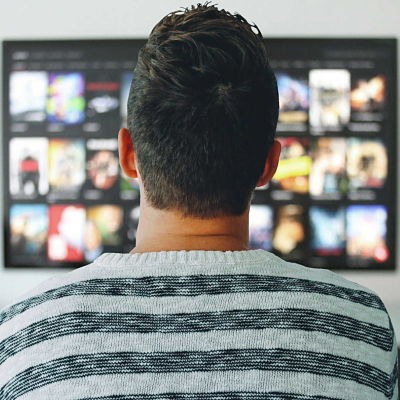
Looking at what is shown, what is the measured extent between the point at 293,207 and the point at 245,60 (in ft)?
6.71

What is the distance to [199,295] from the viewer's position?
0.70 m

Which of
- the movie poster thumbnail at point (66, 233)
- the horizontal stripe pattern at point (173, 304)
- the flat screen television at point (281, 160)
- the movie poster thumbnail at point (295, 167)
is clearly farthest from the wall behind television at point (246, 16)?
the horizontal stripe pattern at point (173, 304)

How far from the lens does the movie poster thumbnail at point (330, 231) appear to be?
2770 millimetres

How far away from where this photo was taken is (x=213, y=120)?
74 centimetres

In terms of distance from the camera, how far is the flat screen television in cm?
275

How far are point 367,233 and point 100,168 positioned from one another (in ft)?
3.76

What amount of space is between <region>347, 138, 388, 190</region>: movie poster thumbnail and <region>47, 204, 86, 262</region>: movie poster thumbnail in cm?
113

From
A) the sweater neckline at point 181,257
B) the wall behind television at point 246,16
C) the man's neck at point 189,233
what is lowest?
the sweater neckline at point 181,257

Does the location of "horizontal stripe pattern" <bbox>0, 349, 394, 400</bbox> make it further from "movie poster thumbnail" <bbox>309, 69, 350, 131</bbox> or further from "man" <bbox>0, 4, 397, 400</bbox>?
"movie poster thumbnail" <bbox>309, 69, 350, 131</bbox>

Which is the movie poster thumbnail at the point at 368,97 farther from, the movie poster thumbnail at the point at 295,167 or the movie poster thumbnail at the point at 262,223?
Answer: the movie poster thumbnail at the point at 262,223

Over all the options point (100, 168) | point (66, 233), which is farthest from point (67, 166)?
point (66, 233)

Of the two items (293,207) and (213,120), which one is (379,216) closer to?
(293,207)

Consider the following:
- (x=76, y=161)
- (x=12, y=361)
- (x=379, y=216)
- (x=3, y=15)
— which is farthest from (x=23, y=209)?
(x=12, y=361)

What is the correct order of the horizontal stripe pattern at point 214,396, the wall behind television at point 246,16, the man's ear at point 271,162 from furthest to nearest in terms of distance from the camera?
the wall behind television at point 246,16, the man's ear at point 271,162, the horizontal stripe pattern at point 214,396
